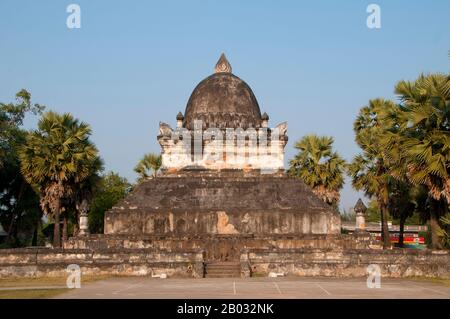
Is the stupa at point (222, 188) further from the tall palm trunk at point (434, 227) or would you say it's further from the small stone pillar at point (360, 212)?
the tall palm trunk at point (434, 227)

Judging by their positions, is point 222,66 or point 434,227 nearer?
point 434,227

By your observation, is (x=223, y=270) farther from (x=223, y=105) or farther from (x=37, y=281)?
(x=223, y=105)

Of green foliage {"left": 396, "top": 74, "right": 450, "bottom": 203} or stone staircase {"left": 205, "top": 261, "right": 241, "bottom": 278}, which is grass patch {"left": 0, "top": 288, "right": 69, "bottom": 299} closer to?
stone staircase {"left": 205, "top": 261, "right": 241, "bottom": 278}

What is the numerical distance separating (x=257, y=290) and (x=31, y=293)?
6098 mm

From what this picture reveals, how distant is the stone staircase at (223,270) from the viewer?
25.8 meters

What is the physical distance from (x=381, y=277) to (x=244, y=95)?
65.0 feet

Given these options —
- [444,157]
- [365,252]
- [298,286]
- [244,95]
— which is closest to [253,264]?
[365,252]

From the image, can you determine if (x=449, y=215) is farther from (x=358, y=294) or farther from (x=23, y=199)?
(x=23, y=199)

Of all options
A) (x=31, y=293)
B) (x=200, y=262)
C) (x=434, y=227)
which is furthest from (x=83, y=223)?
(x=434, y=227)

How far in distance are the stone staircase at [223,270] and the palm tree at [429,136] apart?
7.61 metres

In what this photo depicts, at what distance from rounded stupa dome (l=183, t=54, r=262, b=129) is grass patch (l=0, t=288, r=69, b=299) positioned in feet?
74.3

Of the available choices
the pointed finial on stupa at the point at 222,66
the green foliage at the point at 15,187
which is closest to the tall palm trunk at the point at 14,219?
the green foliage at the point at 15,187

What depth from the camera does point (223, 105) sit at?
4128 centimetres

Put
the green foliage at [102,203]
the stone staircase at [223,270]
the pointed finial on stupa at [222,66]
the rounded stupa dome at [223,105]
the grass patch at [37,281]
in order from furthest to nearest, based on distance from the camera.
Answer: the green foliage at [102,203] → the pointed finial on stupa at [222,66] → the rounded stupa dome at [223,105] → the stone staircase at [223,270] → the grass patch at [37,281]
